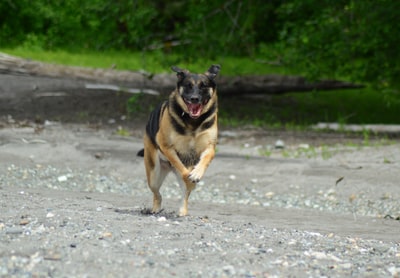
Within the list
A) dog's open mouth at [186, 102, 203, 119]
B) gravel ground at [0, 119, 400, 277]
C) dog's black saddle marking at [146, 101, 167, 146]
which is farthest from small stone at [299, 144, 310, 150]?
dog's open mouth at [186, 102, 203, 119]

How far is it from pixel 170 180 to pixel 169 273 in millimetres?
8463

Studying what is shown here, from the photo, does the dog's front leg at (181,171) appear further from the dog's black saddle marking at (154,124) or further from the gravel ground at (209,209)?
the dog's black saddle marking at (154,124)

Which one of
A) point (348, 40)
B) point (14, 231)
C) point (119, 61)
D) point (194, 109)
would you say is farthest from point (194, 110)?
point (119, 61)

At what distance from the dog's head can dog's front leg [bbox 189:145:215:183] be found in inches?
15.7

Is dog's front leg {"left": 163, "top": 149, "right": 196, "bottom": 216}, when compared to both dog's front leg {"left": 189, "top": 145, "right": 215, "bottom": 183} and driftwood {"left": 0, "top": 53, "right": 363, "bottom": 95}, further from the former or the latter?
driftwood {"left": 0, "top": 53, "right": 363, "bottom": 95}

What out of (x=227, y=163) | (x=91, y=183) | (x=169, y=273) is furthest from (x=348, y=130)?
(x=169, y=273)

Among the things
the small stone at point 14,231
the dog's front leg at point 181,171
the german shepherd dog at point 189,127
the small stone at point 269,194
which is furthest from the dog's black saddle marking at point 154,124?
the small stone at point 269,194

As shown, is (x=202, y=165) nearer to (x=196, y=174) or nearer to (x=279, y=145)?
(x=196, y=174)

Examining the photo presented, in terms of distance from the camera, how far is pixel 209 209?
502 inches

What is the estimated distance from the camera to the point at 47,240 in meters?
7.76

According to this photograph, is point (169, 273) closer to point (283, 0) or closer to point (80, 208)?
point (80, 208)

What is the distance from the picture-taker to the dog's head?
10.0m

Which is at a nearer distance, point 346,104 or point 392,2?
point 392,2

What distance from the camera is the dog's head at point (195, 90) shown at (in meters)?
10.0
